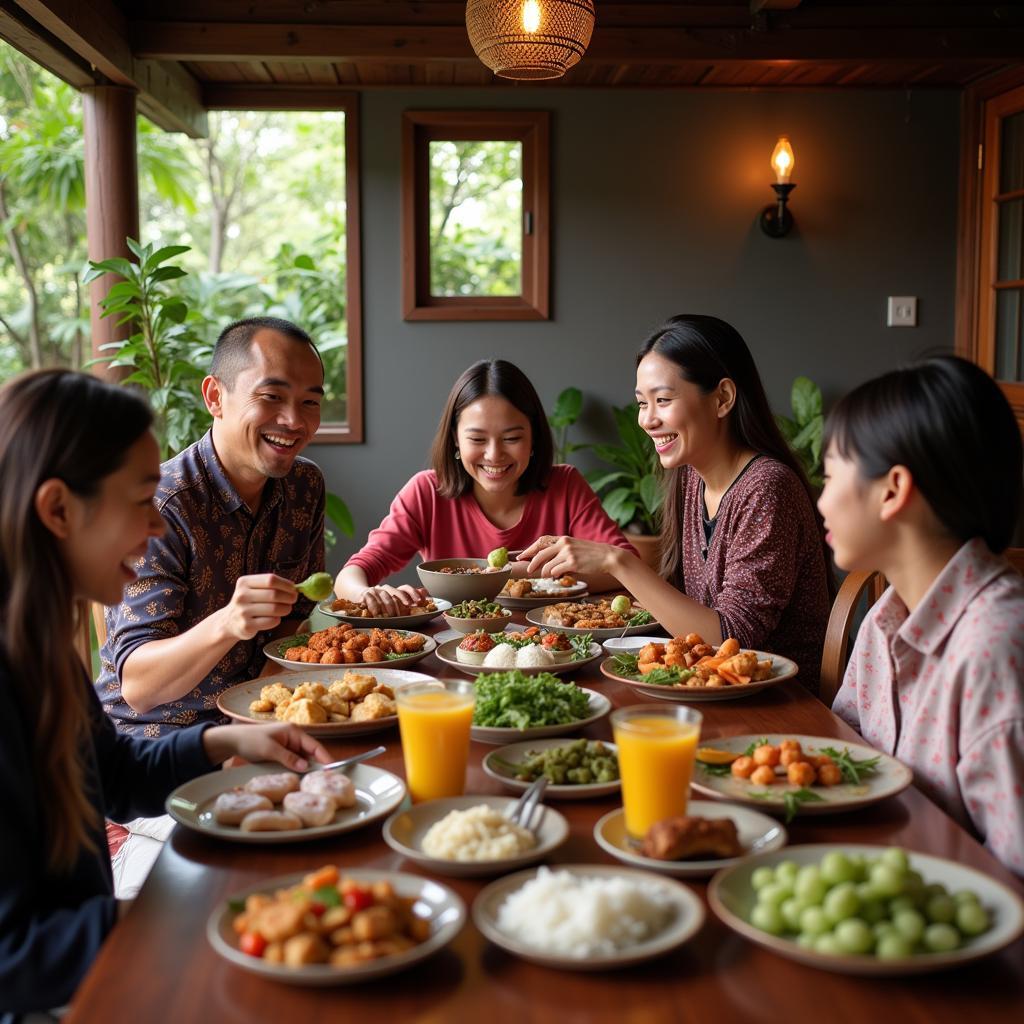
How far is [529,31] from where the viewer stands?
295cm

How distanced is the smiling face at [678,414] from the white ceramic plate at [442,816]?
1398 mm

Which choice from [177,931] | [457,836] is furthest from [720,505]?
[177,931]

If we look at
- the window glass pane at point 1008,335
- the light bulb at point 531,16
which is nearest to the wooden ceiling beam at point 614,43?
the window glass pane at point 1008,335

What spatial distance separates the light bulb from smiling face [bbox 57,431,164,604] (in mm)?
2008

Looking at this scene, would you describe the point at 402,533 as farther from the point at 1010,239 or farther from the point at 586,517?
the point at 1010,239

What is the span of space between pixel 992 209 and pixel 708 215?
4.10 ft

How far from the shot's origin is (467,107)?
506cm

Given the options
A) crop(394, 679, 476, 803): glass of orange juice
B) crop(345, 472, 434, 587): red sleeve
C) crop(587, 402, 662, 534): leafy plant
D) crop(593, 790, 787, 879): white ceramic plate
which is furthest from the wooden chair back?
crop(587, 402, 662, 534): leafy plant

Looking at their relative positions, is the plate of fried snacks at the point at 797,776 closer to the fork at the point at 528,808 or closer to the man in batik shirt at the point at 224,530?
the fork at the point at 528,808

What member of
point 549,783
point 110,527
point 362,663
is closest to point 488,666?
point 362,663

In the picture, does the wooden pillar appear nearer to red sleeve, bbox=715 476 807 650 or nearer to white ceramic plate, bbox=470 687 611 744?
red sleeve, bbox=715 476 807 650

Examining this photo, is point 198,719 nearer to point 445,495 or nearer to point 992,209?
point 445,495

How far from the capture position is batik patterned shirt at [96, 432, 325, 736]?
7.18 feet

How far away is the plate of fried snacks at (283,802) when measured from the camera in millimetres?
1247
